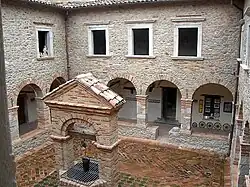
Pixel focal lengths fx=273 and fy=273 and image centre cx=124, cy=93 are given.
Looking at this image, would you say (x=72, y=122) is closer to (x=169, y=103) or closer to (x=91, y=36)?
(x=91, y=36)

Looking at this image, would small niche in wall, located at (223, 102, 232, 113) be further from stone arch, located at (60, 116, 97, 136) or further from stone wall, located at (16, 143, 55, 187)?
stone arch, located at (60, 116, 97, 136)

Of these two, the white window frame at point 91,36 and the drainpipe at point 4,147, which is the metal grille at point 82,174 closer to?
the drainpipe at point 4,147

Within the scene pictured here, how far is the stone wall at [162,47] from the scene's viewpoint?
1255 cm

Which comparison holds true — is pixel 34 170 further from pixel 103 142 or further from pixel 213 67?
pixel 213 67

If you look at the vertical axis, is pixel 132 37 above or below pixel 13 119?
above

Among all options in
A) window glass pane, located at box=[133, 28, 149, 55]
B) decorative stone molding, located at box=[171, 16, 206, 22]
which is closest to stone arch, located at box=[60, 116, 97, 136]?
window glass pane, located at box=[133, 28, 149, 55]

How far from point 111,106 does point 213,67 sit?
716 cm

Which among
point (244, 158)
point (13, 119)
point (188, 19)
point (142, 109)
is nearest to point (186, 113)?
point (142, 109)

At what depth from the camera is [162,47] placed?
13797 millimetres

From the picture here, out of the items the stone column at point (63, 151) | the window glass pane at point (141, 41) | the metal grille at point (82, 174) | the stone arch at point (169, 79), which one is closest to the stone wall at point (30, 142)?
the stone column at point (63, 151)

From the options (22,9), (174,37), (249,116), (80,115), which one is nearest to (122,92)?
(174,37)

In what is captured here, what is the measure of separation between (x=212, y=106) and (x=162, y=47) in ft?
16.5

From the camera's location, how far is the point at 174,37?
13453mm

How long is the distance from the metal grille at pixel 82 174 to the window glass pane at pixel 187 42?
303 inches
